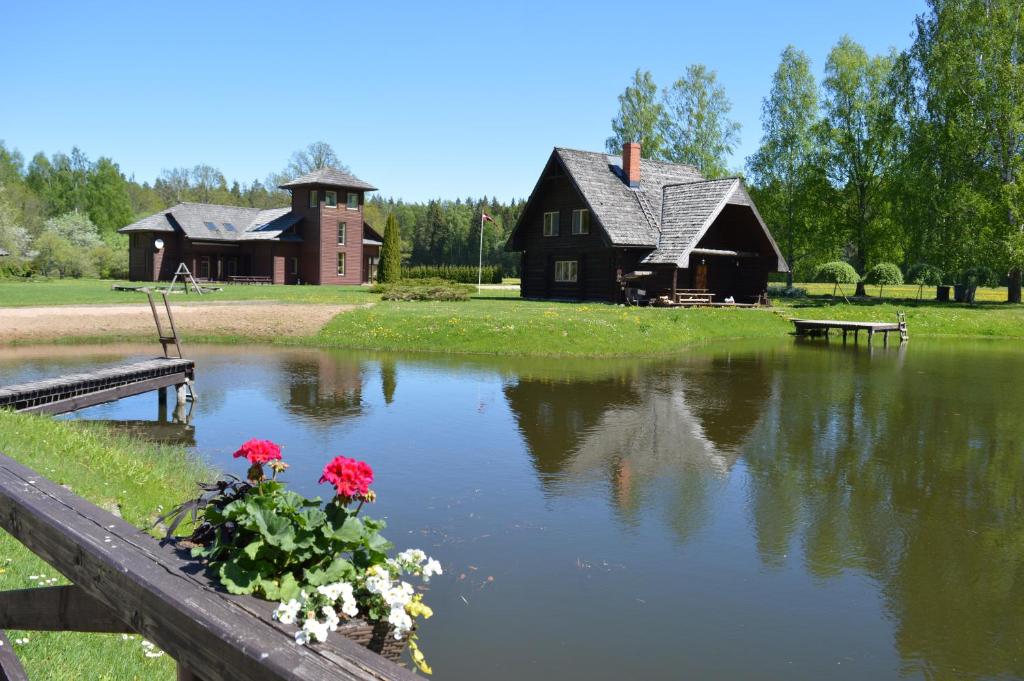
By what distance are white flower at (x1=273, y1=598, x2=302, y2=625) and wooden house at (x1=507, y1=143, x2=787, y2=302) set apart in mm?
39065

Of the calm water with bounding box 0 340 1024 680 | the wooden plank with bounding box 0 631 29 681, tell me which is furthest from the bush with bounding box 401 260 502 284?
the wooden plank with bounding box 0 631 29 681

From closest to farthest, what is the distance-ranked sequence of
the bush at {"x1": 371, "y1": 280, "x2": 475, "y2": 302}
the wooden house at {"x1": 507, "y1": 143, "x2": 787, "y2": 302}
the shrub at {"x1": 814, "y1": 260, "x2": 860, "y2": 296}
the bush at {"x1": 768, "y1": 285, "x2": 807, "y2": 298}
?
the wooden house at {"x1": 507, "y1": 143, "x2": 787, "y2": 302}, the bush at {"x1": 371, "y1": 280, "x2": 475, "y2": 302}, the shrub at {"x1": 814, "y1": 260, "x2": 860, "y2": 296}, the bush at {"x1": 768, "y1": 285, "x2": 807, "y2": 298}

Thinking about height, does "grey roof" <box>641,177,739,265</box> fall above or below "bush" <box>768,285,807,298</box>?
above

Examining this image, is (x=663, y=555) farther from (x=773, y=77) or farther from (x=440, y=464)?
(x=773, y=77)

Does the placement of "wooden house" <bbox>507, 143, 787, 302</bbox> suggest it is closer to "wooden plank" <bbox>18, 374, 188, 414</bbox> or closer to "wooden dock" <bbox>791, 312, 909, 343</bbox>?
"wooden dock" <bbox>791, 312, 909, 343</bbox>

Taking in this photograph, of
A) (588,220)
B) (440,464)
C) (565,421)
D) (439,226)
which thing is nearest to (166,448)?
(440,464)

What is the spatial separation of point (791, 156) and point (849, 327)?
29.8 m

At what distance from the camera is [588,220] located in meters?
44.6

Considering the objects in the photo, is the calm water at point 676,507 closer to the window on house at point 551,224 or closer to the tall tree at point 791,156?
the window on house at point 551,224

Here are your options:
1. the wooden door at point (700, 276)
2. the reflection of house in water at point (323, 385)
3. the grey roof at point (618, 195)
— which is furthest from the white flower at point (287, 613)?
the wooden door at point (700, 276)

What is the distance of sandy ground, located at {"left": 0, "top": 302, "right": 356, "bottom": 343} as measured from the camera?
27922mm

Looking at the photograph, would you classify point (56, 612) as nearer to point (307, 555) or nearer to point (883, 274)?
point (307, 555)

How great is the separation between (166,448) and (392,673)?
11.5 m

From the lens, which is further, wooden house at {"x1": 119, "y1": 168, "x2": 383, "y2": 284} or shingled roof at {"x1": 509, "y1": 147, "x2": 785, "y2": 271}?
wooden house at {"x1": 119, "y1": 168, "x2": 383, "y2": 284}
